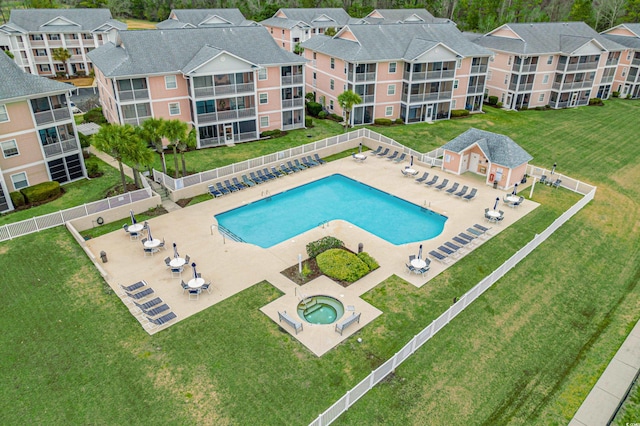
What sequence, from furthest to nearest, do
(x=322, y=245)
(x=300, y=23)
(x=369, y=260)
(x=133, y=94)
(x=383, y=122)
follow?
(x=300, y=23) → (x=383, y=122) → (x=133, y=94) → (x=322, y=245) → (x=369, y=260)

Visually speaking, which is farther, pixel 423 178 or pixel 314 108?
pixel 314 108

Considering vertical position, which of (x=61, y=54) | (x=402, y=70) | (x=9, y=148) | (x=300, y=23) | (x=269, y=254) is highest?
(x=300, y=23)

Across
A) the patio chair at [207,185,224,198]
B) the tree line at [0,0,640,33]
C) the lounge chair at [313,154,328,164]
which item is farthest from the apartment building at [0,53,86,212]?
the tree line at [0,0,640,33]

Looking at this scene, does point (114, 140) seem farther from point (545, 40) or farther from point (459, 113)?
point (545, 40)

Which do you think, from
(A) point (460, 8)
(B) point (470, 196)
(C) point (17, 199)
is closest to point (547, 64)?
(B) point (470, 196)

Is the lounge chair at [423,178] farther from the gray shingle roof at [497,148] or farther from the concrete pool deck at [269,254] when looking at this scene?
the gray shingle roof at [497,148]

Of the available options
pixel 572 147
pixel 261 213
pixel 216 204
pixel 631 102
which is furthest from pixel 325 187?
pixel 631 102

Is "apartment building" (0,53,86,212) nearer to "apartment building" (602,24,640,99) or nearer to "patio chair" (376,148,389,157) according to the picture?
"patio chair" (376,148,389,157)
